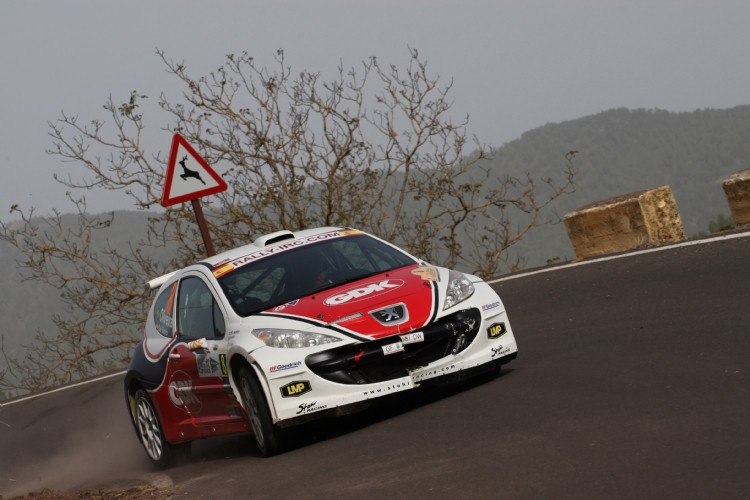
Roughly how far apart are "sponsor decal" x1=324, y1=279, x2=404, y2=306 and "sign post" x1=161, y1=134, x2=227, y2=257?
14.0 ft

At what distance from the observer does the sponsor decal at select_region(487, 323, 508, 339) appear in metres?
8.17

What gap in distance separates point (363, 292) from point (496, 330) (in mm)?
1036

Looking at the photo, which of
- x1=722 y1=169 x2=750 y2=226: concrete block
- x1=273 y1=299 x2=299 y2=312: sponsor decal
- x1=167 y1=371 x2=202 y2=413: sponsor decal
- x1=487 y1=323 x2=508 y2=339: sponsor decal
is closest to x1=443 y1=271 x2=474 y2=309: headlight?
x1=487 y1=323 x2=508 y2=339: sponsor decal

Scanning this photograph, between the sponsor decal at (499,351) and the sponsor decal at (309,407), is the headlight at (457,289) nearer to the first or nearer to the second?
the sponsor decal at (499,351)

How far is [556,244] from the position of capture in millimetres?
152625

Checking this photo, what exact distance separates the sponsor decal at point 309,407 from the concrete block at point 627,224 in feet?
24.0

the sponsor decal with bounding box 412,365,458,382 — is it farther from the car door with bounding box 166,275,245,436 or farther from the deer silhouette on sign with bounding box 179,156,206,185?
A: the deer silhouette on sign with bounding box 179,156,206,185

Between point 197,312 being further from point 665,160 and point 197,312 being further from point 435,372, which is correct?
point 665,160

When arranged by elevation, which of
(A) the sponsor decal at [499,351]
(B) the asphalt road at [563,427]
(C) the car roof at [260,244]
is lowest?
(B) the asphalt road at [563,427]

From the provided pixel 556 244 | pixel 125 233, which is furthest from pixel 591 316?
pixel 125 233

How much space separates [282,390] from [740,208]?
752 cm

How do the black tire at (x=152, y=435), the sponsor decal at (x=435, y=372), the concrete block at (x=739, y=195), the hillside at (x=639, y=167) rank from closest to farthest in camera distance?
the sponsor decal at (x=435, y=372) < the black tire at (x=152, y=435) < the concrete block at (x=739, y=195) < the hillside at (x=639, y=167)

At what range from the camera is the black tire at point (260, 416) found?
7.59 metres

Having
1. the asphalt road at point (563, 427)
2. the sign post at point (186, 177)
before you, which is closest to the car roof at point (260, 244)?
the asphalt road at point (563, 427)
